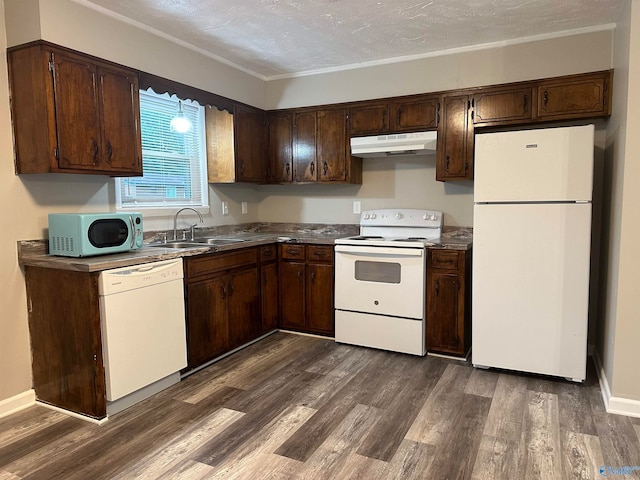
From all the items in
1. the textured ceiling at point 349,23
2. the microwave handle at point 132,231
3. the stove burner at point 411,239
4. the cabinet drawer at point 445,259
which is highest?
the textured ceiling at point 349,23

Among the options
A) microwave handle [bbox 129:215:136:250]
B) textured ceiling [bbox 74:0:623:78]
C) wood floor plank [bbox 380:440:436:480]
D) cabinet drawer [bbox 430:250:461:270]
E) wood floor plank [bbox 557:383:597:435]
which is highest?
textured ceiling [bbox 74:0:623:78]

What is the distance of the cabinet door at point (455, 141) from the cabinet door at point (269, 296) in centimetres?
168

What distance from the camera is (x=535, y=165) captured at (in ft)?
9.53

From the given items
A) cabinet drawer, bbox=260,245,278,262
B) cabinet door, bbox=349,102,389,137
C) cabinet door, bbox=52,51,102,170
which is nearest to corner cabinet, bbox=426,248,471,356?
cabinet door, bbox=349,102,389,137

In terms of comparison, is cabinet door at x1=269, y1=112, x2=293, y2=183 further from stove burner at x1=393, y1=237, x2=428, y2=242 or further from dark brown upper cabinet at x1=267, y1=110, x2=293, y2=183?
stove burner at x1=393, y1=237, x2=428, y2=242

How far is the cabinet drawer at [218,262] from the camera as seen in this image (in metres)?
3.07

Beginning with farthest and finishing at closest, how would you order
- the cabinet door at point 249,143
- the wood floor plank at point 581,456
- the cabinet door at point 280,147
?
1. the cabinet door at point 280,147
2. the cabinet door at point 249,143
3. the wood floor plank at point 581,456

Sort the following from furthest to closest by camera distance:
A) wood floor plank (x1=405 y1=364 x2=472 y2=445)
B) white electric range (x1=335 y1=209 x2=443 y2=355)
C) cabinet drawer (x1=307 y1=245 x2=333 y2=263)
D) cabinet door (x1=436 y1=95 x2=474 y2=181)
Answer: cabinet drawer (x1=307 y1=245 x2=333 y2=263) → cabinet door (x1=436 y1=95 x2=474 y2=181) → white electric range (x1=335 y1=209 x2=443 y2=355) → wood floor plank (x1=405 y1=364 x2=472 y2=445)

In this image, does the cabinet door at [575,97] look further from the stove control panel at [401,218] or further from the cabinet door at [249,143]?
the cabinet door at [249,143]

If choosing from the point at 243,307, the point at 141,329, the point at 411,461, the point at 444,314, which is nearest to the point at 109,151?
the point at 141,329

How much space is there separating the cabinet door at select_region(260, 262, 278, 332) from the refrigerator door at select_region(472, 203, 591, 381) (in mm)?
1764

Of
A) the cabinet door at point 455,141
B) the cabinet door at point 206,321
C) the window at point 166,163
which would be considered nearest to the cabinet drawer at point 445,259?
the cabinet door at point 455,141

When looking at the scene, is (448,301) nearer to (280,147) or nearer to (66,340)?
(280,147)

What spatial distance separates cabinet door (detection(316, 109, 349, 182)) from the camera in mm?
4062
